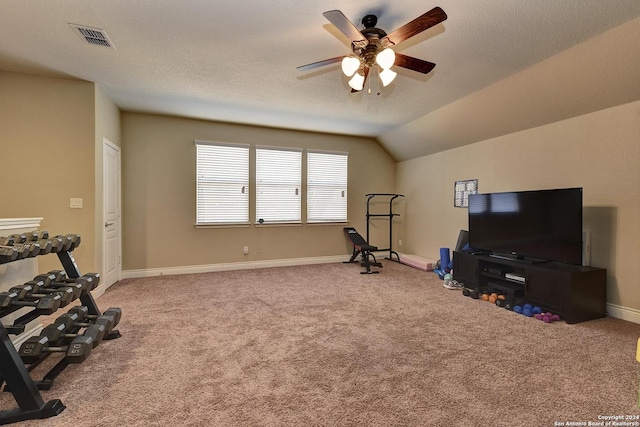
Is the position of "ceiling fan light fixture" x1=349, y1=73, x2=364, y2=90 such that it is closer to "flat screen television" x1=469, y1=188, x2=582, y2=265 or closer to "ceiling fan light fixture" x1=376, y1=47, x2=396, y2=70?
"ceiling fan light fixture" x1=376, y1=47, x2=396, y2=70

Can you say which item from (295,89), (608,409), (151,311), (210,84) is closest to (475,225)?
(608,409)

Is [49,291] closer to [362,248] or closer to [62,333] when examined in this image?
[62,333]

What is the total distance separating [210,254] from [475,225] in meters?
4.33

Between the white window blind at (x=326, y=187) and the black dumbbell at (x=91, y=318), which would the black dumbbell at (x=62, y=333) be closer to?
the black dumbbell at (x=91, y=318)

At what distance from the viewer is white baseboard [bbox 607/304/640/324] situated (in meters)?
3.02

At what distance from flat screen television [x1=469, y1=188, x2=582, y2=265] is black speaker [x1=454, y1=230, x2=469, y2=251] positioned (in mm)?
360

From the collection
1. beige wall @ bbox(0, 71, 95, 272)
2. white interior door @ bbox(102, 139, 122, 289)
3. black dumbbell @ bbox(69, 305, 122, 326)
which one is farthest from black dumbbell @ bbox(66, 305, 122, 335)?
white interior door @ bbox(102, 139, 122, 289)

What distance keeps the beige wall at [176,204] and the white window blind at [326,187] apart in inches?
12.0

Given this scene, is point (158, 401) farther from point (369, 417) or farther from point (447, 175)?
point (447, 175)

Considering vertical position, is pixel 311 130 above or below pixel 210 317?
above

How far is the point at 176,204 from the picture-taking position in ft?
16.7

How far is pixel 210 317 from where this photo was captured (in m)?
3.15

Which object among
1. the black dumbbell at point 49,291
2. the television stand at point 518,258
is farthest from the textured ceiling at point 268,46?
the black dumbbell at point 49,291

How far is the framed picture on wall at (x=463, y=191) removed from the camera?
16.0ft
